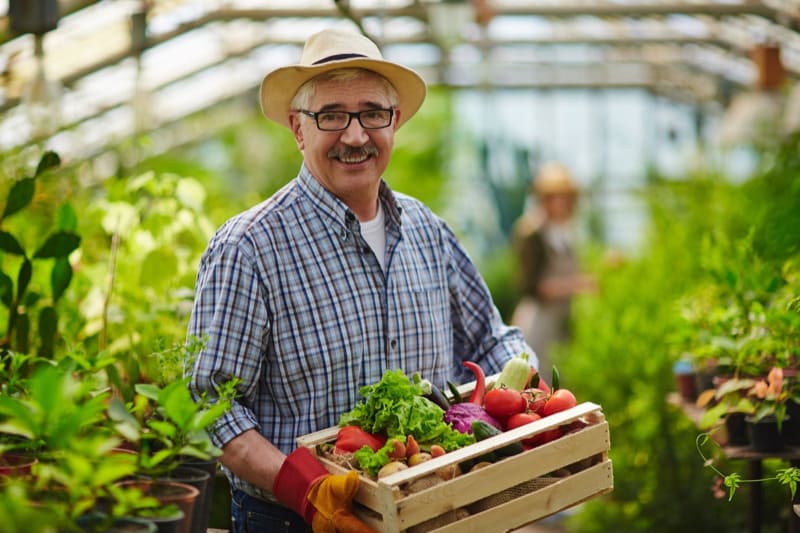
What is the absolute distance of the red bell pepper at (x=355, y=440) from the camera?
180cm

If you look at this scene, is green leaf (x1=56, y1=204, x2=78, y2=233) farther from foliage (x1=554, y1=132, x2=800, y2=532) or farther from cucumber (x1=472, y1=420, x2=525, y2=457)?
foliage (x1=554, y1=132, x2=800, y2=532)

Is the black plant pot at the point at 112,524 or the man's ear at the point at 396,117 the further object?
the man's ear at the point at 396,117

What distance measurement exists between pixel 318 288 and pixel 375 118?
1.33ft

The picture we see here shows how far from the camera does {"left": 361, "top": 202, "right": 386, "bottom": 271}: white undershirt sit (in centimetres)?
228

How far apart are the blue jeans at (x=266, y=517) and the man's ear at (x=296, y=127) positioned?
2.66 ft

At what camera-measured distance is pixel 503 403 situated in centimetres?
194

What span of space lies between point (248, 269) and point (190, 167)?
6372 mm

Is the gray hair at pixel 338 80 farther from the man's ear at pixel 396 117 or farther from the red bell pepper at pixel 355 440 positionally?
the red bell pepper at pixel 355 440

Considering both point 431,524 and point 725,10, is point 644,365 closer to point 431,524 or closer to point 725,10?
point 431,524

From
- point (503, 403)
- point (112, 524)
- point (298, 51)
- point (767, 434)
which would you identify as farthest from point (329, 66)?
point (298, 51)

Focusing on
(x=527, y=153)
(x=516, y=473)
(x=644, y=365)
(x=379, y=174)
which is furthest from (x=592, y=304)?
(x=527, y=153)

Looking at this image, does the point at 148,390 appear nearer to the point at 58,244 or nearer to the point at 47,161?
the point at 58,244

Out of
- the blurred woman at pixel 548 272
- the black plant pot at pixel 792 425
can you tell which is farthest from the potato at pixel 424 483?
the blurred woman at pixel 548 272

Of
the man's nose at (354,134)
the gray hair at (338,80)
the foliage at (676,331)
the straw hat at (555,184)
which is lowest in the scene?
the foliage at (676,331)
